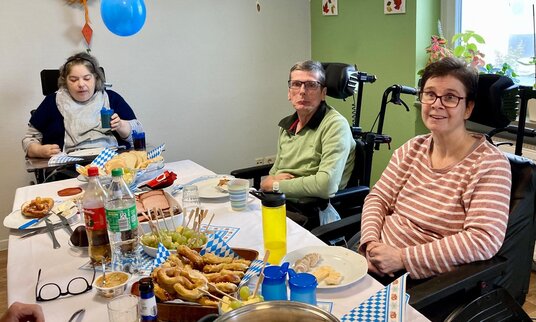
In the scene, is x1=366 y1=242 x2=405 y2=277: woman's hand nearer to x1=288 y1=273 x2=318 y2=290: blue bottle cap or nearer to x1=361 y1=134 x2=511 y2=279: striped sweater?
x1=361 y1=134 x2=511 y2=279: striped sweater

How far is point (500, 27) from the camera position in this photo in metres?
2.96

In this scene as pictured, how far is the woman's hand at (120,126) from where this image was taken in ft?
9.25

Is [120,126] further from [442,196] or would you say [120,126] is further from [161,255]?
[442,196]

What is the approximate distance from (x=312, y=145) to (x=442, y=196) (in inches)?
32.5

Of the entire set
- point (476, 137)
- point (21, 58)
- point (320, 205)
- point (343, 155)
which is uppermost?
point (21, 58)

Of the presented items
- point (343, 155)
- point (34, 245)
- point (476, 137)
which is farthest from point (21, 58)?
point (476, 137)

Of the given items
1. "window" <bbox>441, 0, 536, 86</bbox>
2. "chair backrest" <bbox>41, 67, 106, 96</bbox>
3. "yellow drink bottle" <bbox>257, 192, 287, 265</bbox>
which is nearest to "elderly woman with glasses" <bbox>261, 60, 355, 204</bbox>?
"yellow drink bottle" <bbox>257, 192, 287, 265</bbox>

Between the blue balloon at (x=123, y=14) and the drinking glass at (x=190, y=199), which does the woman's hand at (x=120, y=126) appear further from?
the drinking glass at (x=190, y=199)

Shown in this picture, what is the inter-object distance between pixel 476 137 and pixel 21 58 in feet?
9.65

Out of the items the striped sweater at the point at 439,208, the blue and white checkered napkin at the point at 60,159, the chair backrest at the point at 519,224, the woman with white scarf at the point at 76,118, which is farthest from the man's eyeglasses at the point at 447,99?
the woman with white scarf at the point at 76,118

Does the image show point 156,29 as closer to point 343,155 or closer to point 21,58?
point 21,58

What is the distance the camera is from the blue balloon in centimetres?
280

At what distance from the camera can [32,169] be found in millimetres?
2459

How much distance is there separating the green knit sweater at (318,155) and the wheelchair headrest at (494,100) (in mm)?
676
